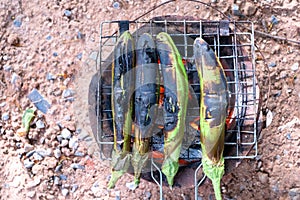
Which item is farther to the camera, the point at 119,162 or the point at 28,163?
the point at 28,163

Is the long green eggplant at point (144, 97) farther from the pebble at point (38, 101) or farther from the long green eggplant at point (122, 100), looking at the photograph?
the pebble at point (38, 101)

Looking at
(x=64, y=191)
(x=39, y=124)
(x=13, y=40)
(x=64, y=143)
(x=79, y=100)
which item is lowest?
(x=64, y=191)

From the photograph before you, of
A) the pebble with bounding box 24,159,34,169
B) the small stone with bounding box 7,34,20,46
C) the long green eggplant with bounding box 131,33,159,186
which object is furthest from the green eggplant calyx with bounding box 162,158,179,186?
the small stone with bounding box 7,34,20,46

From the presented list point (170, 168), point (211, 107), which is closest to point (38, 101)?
point (170, 168)

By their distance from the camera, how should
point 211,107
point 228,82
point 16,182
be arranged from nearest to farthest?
point 211,107
point 228,82
point 16,182

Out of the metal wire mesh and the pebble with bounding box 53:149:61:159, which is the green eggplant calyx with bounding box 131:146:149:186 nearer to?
the metal wire mesh

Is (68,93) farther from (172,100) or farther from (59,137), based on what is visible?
(172,100)

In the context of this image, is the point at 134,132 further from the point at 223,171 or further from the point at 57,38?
the point at 57,38
